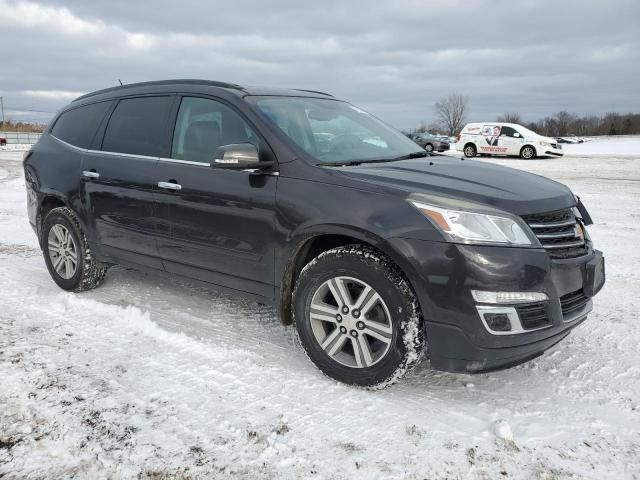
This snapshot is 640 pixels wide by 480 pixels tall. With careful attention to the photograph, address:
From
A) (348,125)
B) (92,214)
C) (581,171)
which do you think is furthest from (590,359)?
(581,171)

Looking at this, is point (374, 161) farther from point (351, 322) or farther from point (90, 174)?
point (90, 174)

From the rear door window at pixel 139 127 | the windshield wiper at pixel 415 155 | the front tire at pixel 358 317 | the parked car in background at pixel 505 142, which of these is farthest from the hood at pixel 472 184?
the parked car in background at pixel 505 142

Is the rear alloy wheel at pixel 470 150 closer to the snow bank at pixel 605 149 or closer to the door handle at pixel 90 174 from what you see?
the snow bank at pixel 605 149

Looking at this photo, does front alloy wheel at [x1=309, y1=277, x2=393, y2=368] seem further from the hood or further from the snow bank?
the snow bank

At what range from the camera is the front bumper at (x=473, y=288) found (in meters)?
2.57

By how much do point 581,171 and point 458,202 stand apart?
53.1 ft

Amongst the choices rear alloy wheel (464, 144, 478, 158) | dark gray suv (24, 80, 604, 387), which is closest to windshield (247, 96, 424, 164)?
dark gray suv (24, 80, 604, 387)

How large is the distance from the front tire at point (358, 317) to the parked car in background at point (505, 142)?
23.4 meters

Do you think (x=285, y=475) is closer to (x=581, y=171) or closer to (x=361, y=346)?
(x=361, y=346)

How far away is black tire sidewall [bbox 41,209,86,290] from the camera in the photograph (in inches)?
180

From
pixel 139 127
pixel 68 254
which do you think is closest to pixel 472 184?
pixel 139 127

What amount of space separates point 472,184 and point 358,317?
99cm

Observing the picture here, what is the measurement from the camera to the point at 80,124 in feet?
15.6

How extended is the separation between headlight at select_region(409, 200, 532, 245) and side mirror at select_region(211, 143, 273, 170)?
1.11 meters
